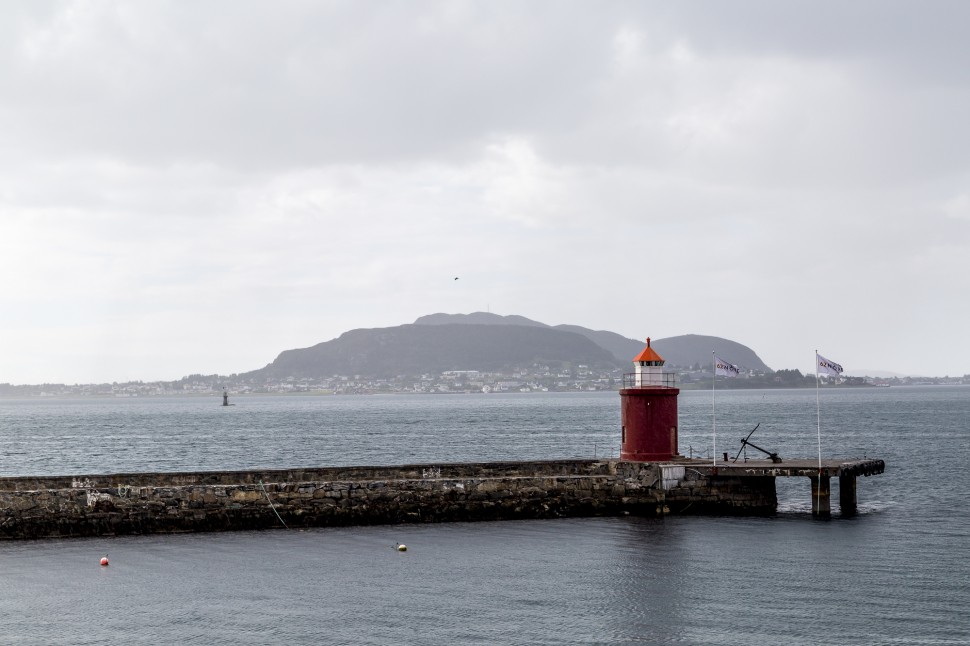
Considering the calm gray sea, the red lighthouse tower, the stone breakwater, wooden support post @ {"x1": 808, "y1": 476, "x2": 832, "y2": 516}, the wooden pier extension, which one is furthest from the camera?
the red lighthouse tower

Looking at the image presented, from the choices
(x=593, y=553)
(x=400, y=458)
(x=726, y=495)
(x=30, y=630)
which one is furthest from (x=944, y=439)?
(x=30, y=630)

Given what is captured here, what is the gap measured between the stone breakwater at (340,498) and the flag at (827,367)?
13.7 feet

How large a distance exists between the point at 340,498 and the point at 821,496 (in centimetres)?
1553

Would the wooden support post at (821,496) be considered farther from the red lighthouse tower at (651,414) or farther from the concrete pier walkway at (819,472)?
the red lighthouse tower at (651,414)

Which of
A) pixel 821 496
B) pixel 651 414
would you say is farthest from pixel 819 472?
pixel 651 414

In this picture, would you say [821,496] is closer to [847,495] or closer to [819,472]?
[847,495]

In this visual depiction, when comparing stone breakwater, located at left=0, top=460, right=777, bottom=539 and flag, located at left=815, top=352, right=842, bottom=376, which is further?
flag, located at left=815, top=352, right=842, bottom=376

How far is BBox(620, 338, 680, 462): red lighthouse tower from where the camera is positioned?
3409 cm

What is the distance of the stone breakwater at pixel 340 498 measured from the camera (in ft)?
95.6

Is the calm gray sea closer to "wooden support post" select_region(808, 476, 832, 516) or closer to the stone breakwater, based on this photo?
"wooden support post" select_region(808, 476, 832, 516)

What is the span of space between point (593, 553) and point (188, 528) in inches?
467

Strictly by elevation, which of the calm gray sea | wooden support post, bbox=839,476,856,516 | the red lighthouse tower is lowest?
the calm gray sea

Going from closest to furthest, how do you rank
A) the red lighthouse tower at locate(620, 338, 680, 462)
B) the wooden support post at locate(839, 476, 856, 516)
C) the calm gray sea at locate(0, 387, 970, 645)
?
the calm gray sea at locate(0, 387, 970, 645), the wooden support post at locate(839, 476, 856, 516), the red lighthouse tower at locate(620, 338, 680, 462)

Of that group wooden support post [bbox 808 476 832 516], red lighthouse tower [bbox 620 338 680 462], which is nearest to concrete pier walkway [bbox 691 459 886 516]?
wooden support post [bbox 808 476 832 516]
